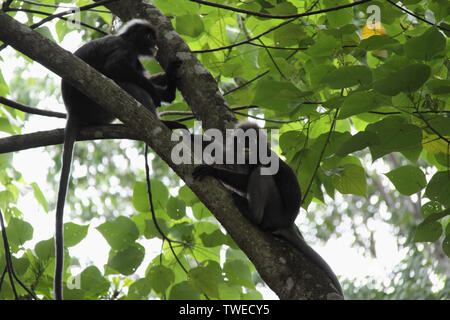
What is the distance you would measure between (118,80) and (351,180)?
2.03m

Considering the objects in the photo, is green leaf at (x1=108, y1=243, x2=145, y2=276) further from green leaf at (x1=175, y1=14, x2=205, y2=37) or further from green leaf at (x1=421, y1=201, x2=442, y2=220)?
green leaf at (x1=421, y1=201, x2=442, y2=220)

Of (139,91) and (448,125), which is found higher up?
(139,91)

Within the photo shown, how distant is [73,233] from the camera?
2643 millimetres

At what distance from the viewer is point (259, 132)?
3.49 meters

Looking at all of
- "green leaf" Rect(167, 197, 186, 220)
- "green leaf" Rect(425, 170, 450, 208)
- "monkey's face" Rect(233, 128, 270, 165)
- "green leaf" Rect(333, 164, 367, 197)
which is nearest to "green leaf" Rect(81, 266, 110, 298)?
"green leaf" Rect(167, 197, 186, 220)

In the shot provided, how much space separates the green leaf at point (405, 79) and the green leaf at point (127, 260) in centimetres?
161

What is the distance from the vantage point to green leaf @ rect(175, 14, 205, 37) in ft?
8.64

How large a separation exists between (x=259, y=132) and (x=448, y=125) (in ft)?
6.35

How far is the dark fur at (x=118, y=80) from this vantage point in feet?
10.2

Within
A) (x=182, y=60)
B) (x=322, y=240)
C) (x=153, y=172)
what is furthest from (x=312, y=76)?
(x=322, y=240)

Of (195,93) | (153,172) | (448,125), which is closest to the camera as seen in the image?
(448,125)

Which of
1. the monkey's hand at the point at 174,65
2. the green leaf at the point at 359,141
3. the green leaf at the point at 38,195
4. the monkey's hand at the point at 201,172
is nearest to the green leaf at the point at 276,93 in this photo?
the green leaf at the point at 359,141

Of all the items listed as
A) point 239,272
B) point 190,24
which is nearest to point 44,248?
point 239,272
